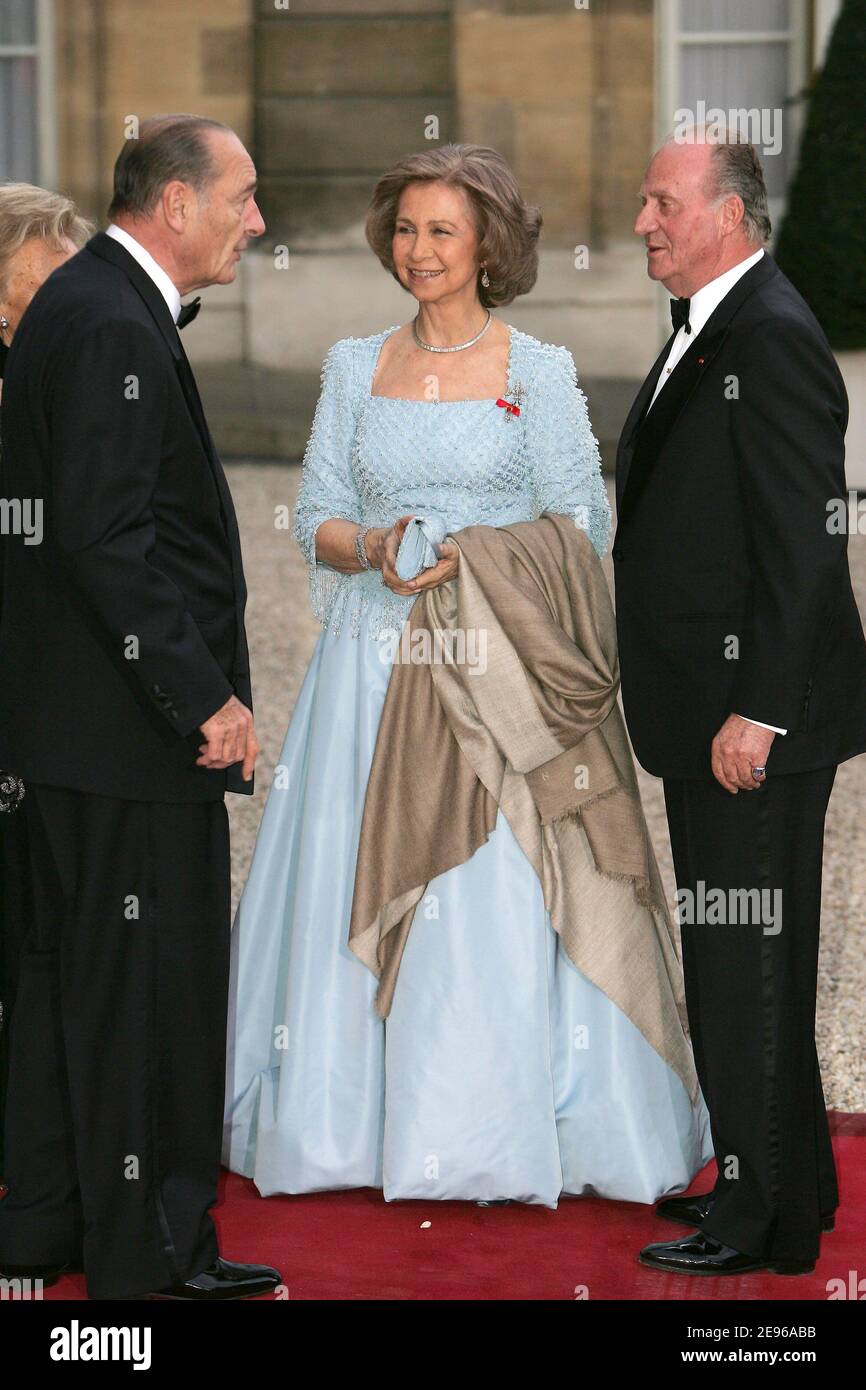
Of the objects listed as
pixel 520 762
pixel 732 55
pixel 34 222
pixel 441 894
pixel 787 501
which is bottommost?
pixel 441 894

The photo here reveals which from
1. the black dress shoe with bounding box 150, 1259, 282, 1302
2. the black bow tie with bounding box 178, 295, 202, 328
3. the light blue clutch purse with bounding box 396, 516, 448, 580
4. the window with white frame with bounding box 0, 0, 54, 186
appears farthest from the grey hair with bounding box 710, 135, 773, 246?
the window with white frame with bounding box 0, 0, 54, 186

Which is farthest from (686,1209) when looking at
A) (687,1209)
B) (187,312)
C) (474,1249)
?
(187,312)

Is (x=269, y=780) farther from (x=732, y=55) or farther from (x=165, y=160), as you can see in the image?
(x=732, y=55)

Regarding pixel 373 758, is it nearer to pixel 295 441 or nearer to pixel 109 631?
pixel 109 631

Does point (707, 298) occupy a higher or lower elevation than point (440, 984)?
higher

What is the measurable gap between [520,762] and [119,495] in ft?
3.46

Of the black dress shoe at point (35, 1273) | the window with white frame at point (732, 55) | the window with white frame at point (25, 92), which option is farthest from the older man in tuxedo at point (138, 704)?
the window with white frame at point (25, 92)

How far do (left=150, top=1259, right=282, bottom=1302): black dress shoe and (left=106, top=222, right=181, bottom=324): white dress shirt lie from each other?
154 cm

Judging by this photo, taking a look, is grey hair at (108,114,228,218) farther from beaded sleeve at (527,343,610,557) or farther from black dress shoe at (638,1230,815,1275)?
black dress shoe at (638,1230,815,1275)

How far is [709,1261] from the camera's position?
3.32 m

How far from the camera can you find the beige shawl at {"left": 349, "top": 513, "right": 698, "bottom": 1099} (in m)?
3.64

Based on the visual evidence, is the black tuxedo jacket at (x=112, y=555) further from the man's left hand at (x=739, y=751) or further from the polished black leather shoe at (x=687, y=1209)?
the polished black leather shoe at (x=687, y=1209)

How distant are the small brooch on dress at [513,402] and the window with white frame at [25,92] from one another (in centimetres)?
1147

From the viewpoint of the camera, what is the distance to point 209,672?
297cm
